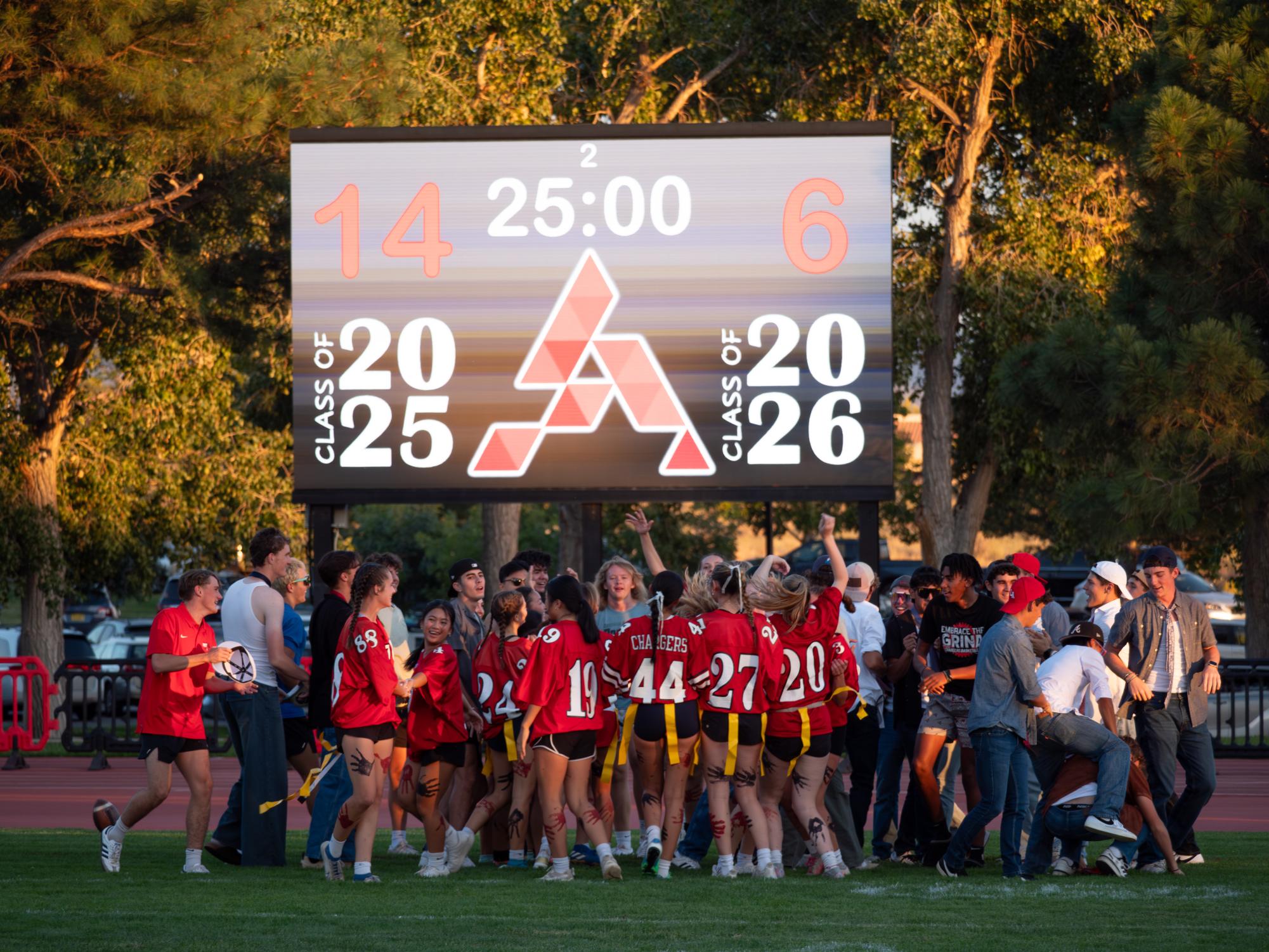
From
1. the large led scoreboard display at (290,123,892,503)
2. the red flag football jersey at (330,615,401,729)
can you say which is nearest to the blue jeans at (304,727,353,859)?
the red flag football jersey at (330,615,401,729)

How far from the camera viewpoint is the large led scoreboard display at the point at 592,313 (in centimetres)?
1406

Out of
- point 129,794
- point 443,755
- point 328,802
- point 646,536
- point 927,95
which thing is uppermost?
point 927,95

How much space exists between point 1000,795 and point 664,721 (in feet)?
5.91

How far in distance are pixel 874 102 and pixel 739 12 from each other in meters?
2.64

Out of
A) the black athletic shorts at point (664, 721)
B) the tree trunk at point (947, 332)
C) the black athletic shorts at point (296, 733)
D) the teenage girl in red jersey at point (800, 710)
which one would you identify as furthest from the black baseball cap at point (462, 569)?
the tree trunk at point (947, 332)

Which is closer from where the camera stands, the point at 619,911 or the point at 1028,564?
the point at 619,911

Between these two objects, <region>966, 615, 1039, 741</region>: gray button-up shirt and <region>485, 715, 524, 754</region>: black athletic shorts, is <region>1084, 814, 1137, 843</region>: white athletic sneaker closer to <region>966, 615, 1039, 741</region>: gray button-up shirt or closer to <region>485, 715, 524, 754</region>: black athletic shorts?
<region>966, 615, 1039, 741</region>: gray button-up shirt

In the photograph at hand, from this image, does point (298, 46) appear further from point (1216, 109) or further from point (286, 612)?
point (286, 612)

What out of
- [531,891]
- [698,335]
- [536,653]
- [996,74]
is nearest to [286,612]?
[536,653]

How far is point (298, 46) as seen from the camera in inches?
806

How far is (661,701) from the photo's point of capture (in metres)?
9.02

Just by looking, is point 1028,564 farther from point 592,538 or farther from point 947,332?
point 947,332

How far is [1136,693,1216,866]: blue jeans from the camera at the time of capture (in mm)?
9477

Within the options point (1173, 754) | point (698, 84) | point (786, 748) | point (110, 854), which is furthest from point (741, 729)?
point (698, 84)
